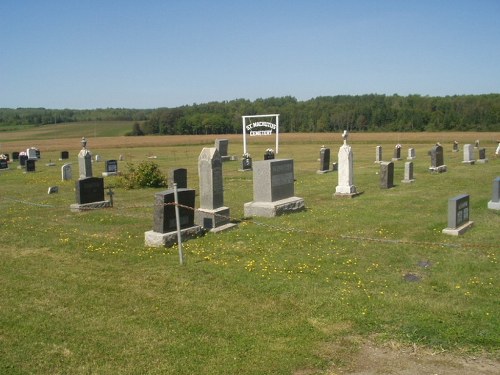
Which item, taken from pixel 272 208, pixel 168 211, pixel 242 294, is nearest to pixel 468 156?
pixel 272 208

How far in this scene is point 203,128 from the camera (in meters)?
96.7

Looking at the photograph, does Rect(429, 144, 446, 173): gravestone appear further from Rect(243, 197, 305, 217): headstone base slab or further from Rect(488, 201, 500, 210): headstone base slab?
Rect(243, 197, 305, 217): headstone base slab

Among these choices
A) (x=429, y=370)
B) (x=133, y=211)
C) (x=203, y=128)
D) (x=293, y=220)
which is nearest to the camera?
(x=429, y=370)

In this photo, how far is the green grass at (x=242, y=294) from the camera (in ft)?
19.8

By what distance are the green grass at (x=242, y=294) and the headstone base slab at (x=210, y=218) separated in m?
0.47

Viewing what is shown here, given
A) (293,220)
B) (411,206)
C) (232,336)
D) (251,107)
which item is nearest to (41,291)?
(232,336)

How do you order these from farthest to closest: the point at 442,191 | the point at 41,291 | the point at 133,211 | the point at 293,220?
the point at 442,191, the point at 133,211, the point at 293,220, the point at 41,291

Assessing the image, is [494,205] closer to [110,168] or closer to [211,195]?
[211,195]

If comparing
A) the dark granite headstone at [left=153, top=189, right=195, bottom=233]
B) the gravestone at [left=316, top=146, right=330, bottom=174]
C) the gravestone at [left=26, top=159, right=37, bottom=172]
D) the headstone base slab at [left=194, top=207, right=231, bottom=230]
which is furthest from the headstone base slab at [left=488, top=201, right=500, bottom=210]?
the gravestone at [left=26, top=159, right=37, bottom=172]

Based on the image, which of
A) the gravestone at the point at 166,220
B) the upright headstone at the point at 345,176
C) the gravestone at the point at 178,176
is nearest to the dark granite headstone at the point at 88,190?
the gravestone at the point at 178,176

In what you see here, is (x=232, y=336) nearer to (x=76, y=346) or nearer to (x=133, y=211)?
(x=76, y=346)

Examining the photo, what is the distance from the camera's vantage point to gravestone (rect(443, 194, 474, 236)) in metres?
11.8

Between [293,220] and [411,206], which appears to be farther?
[411,206]

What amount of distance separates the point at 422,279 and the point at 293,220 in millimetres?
5850
